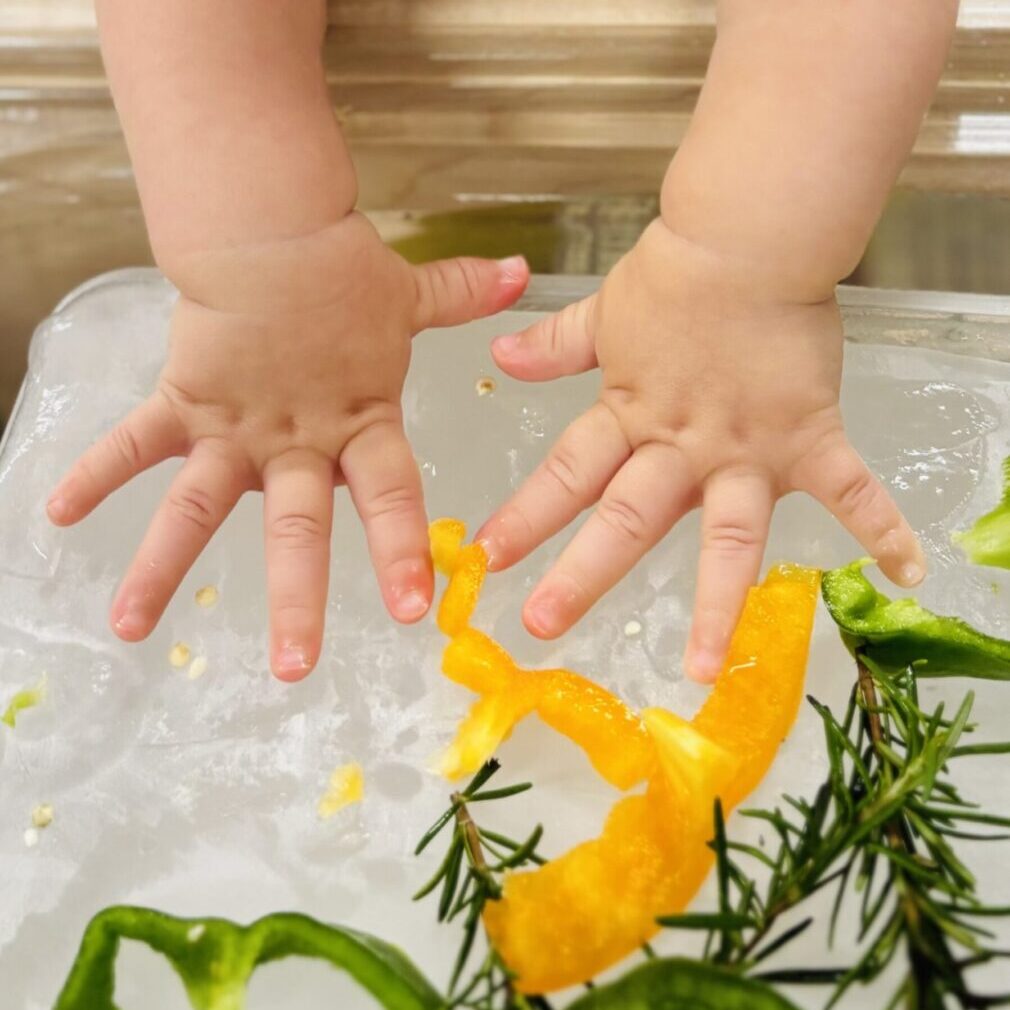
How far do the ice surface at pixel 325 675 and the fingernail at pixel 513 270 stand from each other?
3 cm

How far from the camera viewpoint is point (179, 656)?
573mm

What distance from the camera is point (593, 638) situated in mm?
556

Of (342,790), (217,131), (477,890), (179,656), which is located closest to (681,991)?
(477,890)

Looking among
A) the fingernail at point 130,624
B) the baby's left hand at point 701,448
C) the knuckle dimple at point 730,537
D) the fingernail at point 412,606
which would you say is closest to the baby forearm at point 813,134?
the baby's left hand at point 701,448

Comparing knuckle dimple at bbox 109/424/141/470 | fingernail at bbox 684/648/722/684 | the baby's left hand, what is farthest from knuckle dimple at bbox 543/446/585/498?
knuckle dimple at bbox 109/424/141/470

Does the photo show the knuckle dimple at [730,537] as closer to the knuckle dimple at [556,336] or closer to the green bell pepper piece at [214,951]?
the knuckle dimple at [556,336]

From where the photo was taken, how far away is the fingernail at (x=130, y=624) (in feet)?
1.79

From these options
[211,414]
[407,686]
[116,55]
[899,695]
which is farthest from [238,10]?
[899,695]

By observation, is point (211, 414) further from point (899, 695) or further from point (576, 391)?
point (899, 695)

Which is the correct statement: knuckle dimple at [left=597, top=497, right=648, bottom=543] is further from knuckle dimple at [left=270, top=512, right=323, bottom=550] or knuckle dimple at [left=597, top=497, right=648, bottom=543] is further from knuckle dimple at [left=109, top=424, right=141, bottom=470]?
knuckle dimple at [left=109, top=424, right=141, bottom=470]

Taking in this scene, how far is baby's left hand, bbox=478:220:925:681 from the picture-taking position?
534mm

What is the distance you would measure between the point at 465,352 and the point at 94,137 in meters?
0.34

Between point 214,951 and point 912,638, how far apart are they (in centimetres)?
34

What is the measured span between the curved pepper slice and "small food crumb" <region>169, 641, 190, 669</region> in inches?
5.6
